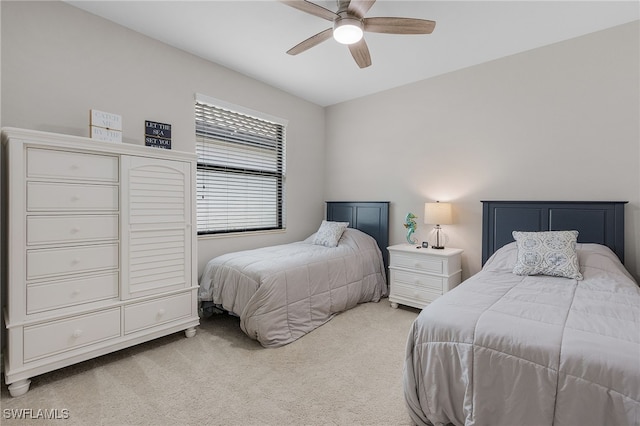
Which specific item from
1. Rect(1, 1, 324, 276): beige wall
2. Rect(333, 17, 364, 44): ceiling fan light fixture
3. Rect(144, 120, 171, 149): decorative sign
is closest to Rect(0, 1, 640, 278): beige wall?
Rect(1, 1, 324, 276): beige wall

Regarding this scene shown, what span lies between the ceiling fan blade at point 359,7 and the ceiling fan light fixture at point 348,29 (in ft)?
0.14

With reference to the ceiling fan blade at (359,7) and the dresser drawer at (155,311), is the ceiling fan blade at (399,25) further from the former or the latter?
the dresser drawer at (155,311)

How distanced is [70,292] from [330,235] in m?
2.43

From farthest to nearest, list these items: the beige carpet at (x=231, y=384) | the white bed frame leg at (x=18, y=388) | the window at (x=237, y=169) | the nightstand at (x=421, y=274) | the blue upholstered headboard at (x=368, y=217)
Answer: the blue upholstered headboard at (x=368, y=217) < the window at (x=237, y=169) < the nightstand at (x=421, y=274) < the white bed frame leg at (x=18, y=388) < the beige carpet at (x=231, y=384)

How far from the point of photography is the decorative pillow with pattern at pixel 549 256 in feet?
6.98

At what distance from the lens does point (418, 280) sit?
3.21m

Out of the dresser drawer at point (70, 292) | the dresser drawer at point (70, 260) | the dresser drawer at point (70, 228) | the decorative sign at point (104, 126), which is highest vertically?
the decorative sign at point (104, 126)

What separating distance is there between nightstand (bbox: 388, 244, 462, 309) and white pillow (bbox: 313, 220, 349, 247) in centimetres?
66

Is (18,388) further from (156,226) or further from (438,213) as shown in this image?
(438,213)

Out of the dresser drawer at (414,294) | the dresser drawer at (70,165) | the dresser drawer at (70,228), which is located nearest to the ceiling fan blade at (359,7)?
the dresser drawer at (70,165)

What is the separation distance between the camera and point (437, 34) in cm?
261

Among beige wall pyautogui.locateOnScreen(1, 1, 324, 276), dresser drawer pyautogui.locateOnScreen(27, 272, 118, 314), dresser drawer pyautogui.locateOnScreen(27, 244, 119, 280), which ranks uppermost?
beige wall pyautogui.locateOnScreen(1, 1, 324, 276)

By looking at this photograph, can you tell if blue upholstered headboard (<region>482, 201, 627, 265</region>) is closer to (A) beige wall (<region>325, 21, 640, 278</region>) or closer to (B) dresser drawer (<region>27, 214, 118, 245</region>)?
(A) beige wall (<region>325, 21, 640, 278</region>)

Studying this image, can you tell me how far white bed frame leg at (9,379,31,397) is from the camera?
69.0 inches
